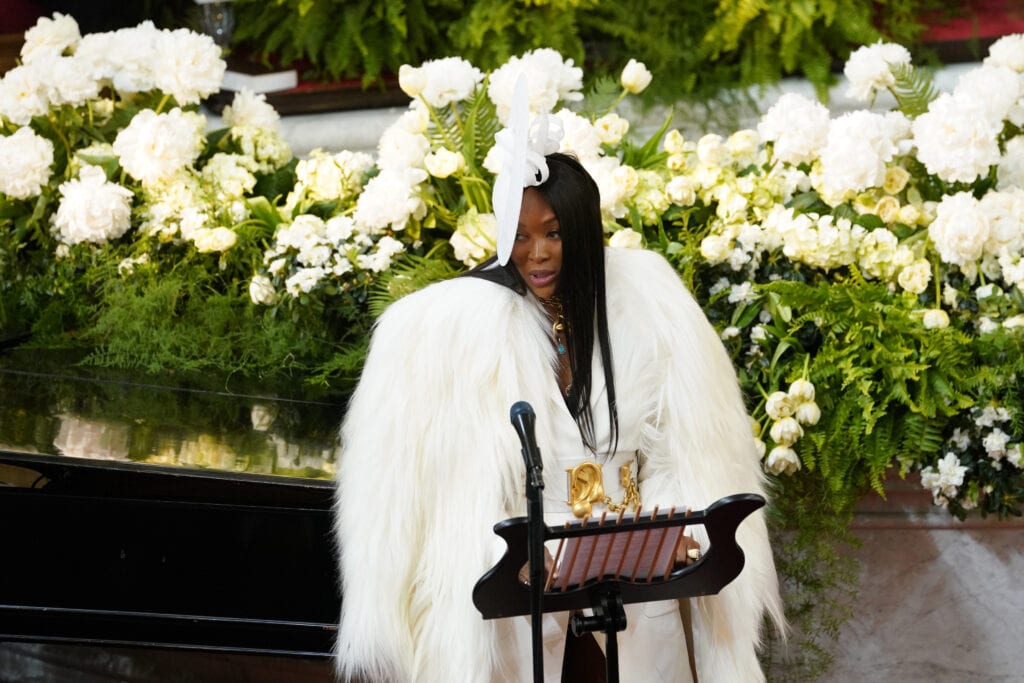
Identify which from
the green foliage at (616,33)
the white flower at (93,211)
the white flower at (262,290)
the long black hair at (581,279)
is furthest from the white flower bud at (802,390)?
the white flower at (93,211)

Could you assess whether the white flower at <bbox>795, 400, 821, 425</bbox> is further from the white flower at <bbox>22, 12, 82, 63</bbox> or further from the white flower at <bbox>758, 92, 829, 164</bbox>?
the white flower at <bbox>22, 12, 82, 63</bbox>

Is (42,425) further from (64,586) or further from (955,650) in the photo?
(955,650)

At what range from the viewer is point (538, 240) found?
2617 mm

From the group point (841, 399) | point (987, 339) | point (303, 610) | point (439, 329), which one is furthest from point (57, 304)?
point (987, 339)

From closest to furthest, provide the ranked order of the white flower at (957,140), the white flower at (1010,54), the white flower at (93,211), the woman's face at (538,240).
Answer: the woman's face at (538,240)
the white flower at (957,140)
the white flower at (1010,54)
the white flower at (93,211)

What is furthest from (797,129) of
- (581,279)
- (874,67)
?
(581,279)

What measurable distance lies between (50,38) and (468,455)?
2.85 meters

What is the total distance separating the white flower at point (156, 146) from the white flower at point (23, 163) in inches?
10.1

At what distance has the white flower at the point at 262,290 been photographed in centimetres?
386

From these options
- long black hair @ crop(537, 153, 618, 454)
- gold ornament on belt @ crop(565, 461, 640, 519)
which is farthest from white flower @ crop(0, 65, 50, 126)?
gold ornament on belt @ crop(565, 461, 640, 519)

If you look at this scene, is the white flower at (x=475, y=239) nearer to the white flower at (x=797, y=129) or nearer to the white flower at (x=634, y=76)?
the white flower at (x=634, y=76)

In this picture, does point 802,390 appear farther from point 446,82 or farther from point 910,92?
point 446,82

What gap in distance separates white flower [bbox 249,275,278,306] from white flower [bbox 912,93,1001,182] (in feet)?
6.84

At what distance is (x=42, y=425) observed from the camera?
327 cm
